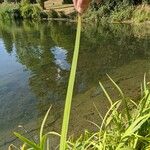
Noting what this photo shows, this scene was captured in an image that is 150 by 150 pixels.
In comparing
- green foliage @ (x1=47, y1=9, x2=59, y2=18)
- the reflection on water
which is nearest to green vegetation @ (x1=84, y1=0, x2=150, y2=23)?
the reflection on water

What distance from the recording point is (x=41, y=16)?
3456 cm

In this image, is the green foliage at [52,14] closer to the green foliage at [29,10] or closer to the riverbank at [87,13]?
the riverbank at [87,13]

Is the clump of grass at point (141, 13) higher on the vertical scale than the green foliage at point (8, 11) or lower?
higher

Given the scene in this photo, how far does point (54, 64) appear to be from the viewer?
16.5m

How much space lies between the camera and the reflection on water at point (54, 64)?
34.9 ft

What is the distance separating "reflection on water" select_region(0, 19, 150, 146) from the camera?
10648 mm

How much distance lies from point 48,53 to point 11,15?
1996cm

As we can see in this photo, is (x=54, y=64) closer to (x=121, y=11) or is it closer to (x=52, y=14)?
(x=121, y=11)

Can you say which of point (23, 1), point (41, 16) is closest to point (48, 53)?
point (41, 16)

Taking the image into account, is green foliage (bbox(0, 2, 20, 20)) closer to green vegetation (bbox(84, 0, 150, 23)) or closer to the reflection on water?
green vegetation (bbox(84, 0, 150, 23))

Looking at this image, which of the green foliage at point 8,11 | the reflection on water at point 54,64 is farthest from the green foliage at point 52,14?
the green foliage at point 8,11

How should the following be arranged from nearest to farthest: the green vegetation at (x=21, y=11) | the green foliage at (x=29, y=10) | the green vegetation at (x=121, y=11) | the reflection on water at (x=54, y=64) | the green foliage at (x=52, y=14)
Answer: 1. the reflection on water at (x=54, y=64)
2. the green vegetation at (x=121, y=11)
3. the green foliage at (x=52, y=14)
4. the green foliage at (x=29, y=10)
5. the green vegetation at (x=21, y=11)

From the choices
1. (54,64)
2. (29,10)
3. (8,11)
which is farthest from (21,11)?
(54,64)

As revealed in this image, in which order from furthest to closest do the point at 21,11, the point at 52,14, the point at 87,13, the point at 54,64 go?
the point at 21,11 → the point at 52,14 → the point at 87,13 → the point at 54,64
